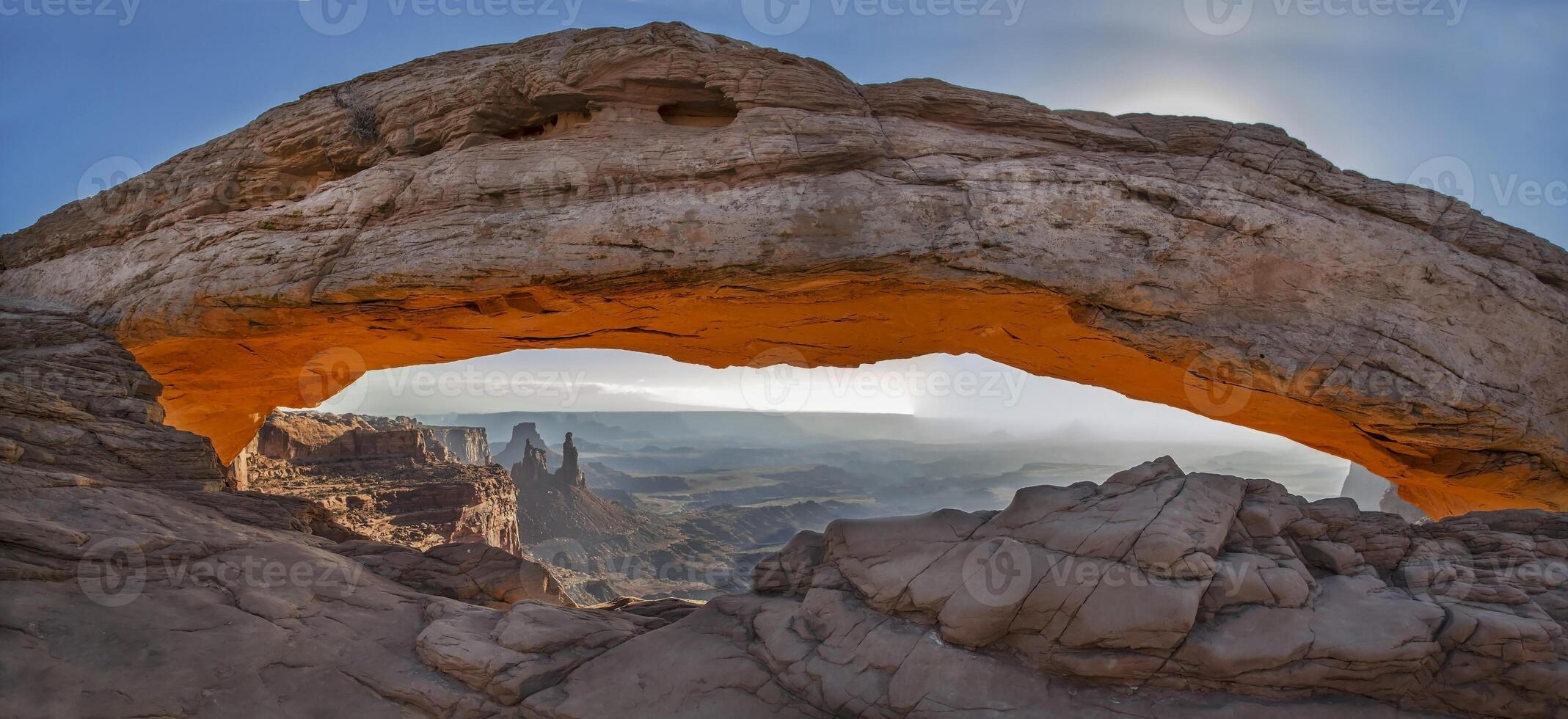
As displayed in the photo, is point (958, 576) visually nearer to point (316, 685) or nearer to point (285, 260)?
point (316, 685)

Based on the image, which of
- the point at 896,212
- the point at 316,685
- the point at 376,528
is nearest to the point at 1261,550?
the point at 896,212

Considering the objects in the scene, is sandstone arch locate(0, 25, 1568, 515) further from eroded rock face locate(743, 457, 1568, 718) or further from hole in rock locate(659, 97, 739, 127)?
eroded rock face locate(743, 457, 1568, 718)

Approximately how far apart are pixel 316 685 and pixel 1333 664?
11009 millimetres

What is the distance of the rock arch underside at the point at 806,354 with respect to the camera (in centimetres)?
759

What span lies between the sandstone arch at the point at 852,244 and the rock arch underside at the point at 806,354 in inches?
2.7

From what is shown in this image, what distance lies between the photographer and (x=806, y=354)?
48.9 feet

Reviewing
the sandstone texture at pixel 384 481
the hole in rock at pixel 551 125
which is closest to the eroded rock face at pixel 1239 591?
the hole in rock at pixel 551 125

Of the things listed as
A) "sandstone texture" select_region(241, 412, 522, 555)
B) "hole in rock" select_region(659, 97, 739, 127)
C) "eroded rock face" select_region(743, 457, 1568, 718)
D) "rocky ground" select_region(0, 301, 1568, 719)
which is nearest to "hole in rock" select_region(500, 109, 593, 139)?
"hole in rock" select_region(659, 97, 739, 127)

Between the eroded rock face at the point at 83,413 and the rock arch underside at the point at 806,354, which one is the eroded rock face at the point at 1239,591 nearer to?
the rock arch underside at the point at 806,354

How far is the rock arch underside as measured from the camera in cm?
759

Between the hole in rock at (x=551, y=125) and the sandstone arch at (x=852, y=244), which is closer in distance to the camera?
the sandstone arch at (x=852, y=244)

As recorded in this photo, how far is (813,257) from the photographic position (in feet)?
34.2

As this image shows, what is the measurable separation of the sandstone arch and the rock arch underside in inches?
2.7

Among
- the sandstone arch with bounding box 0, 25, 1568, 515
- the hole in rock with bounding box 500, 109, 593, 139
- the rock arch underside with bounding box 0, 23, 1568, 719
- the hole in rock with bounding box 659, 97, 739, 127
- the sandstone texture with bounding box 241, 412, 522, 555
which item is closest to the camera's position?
the rock arch underside with bounding box 0, 23, 1568, 719
